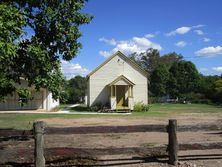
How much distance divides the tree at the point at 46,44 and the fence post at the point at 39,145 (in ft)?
17.2

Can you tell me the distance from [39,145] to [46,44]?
7.10 m

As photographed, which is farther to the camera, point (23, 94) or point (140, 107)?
point (140, 107)

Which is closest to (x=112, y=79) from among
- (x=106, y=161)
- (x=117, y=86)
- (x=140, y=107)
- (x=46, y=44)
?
(x=117, y=86)

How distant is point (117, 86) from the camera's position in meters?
49.7

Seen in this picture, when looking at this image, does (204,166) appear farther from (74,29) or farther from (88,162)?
(74,29)

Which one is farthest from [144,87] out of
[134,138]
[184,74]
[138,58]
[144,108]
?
[138,58]

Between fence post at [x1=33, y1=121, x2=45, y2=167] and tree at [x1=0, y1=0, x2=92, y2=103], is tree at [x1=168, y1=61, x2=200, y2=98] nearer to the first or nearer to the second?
tree at [x1=0, y1=0, x2=92, y2=103]

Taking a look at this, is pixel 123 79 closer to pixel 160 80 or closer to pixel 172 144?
pixel 172 144

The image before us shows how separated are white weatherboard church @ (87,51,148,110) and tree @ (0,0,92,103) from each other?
33158mm

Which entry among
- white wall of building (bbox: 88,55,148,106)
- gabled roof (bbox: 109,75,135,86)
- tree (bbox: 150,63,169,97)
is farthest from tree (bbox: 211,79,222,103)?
gabled roof (bbox: 109,75,135,86)

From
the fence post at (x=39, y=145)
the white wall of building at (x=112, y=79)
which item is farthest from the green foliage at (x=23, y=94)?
the white wall of building at (x=112, y=79)

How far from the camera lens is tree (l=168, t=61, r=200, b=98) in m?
87.1

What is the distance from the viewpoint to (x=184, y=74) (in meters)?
88.2

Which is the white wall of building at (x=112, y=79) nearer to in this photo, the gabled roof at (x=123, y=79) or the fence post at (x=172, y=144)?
the gabled roof at (x=123, y=79)
